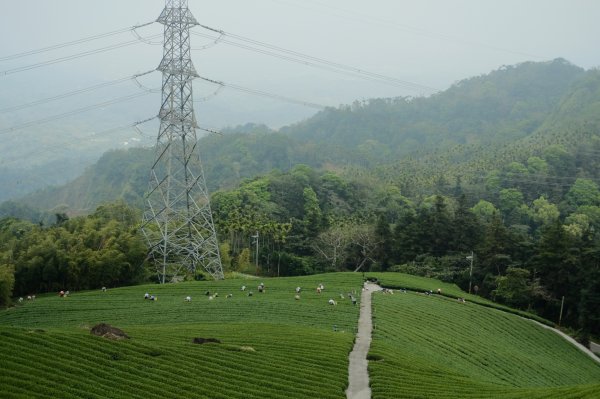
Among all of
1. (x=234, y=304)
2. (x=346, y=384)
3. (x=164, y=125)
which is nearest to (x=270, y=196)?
(x=164, y=125)

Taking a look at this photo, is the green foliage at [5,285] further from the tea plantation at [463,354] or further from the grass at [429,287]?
the grass at [429,287]

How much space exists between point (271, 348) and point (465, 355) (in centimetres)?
1716

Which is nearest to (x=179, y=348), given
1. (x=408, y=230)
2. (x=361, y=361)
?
(x=361, y=361)

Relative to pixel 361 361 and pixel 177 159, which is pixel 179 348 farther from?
pixel 177 159

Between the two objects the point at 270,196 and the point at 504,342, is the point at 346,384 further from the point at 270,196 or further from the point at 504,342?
the point at 270,196

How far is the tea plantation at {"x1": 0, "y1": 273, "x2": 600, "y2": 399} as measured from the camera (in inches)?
1123

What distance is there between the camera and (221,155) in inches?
7618

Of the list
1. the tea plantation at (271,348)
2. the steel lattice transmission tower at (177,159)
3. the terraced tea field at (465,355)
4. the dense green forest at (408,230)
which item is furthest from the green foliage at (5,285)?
the terraced tea field at (465,355)

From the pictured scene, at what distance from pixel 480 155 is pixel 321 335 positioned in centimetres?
13271

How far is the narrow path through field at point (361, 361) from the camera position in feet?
106

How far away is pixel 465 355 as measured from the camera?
4566 cm

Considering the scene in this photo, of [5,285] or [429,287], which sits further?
[429,287]

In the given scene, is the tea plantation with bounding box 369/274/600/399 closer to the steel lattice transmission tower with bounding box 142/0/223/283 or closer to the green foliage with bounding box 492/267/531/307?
the green foliage with bounding box 492/267/531/307

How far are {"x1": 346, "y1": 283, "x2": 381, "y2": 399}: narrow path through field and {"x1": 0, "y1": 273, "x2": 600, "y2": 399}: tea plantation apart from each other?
22.3 inches
